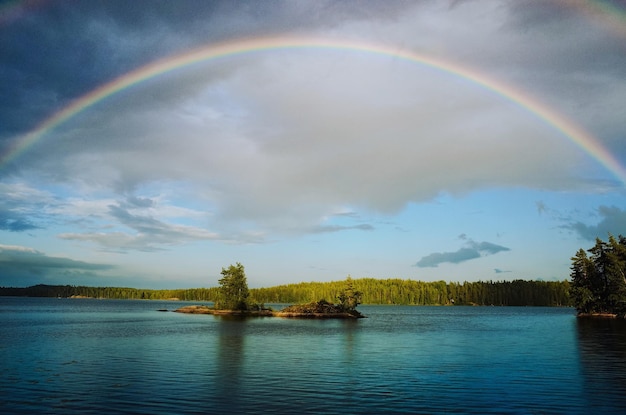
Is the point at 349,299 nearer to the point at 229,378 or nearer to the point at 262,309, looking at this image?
the point at 262,309

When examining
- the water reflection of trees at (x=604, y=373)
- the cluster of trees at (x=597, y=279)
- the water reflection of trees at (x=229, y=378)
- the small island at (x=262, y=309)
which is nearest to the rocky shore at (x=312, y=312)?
the small island at (x=262, y=309)

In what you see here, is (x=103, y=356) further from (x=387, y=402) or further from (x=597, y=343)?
(x=597, y=343)

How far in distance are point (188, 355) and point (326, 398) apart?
28.0 meters

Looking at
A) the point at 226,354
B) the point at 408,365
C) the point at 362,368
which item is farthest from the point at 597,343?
the point at 226,354

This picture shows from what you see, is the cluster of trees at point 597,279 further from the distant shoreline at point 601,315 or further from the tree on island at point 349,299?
the tree on island at point 349,299

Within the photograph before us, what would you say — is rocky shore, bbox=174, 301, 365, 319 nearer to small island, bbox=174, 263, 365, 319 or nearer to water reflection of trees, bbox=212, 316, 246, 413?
small island, bbox=174, 263, 365, 319

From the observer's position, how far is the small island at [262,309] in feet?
554

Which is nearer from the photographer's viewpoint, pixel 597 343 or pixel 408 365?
pixel 408 365

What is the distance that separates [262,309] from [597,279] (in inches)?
4529

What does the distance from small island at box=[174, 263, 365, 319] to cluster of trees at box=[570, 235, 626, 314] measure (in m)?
73.1

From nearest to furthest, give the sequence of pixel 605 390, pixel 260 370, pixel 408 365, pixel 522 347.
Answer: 1. pixel 605 390
2. pixel 260 370
3. pixel 408 365
4. pixel 522 347

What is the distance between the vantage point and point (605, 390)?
1442 inches

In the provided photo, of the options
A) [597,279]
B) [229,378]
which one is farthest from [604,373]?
[597,279]

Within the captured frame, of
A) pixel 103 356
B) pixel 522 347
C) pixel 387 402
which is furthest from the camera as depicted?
pixel 522 347
